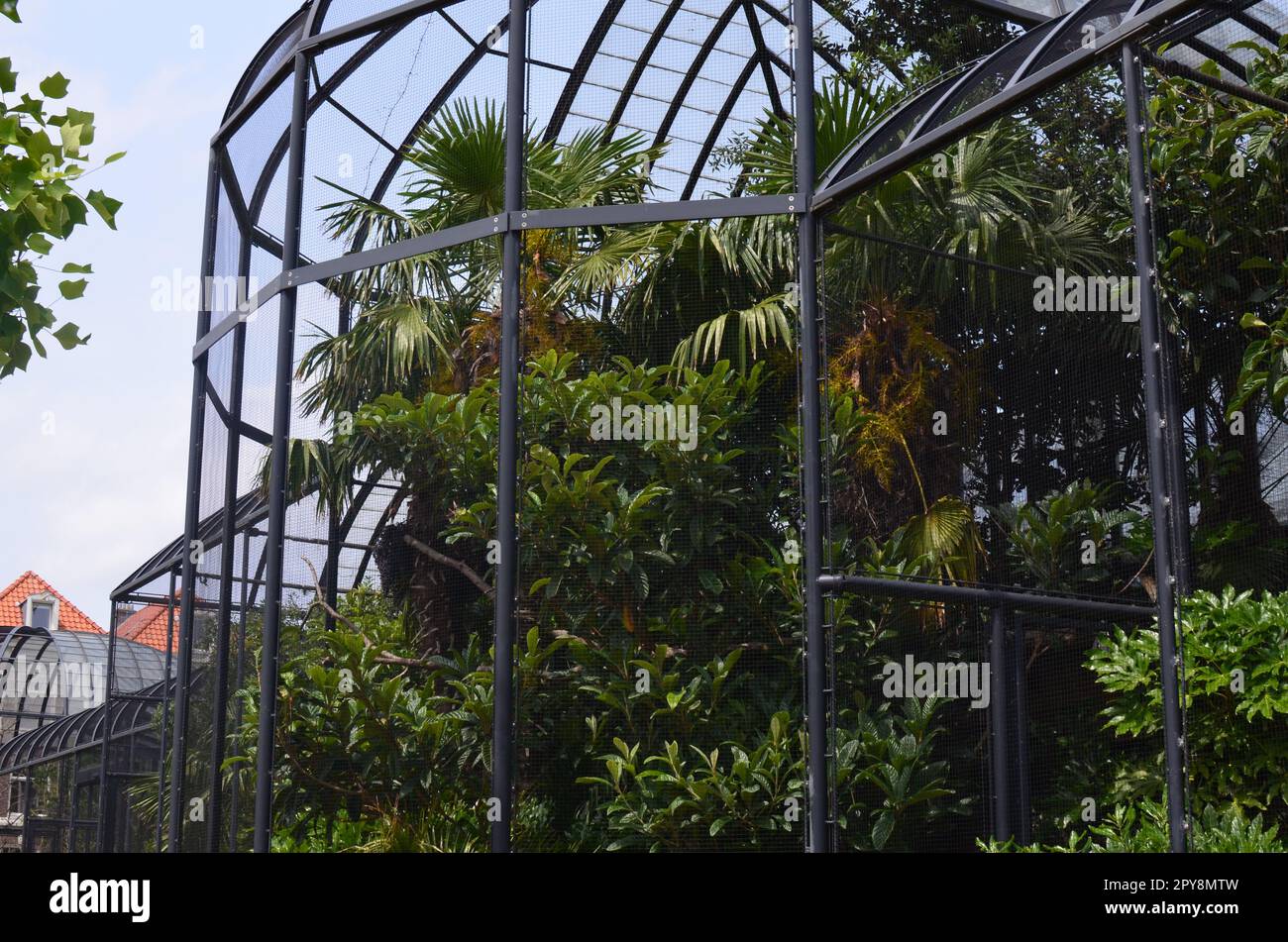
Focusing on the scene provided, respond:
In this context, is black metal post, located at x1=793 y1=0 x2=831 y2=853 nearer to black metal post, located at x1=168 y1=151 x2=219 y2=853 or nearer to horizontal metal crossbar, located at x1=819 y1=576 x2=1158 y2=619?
horizontal metal crossbar, located at x1=819 y1=576 x2=1158 y2=619

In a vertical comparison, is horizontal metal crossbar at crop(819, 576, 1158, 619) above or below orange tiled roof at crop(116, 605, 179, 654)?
below

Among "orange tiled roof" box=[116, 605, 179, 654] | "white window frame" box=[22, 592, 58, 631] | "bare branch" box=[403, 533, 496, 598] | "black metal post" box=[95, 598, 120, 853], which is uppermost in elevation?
"white window frame" box=[22, 592, 58, 631]

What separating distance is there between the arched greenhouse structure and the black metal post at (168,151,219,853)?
1.36 m

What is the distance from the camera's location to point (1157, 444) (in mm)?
4742

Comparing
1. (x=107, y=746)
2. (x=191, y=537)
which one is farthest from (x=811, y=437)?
(x=107, y=746)

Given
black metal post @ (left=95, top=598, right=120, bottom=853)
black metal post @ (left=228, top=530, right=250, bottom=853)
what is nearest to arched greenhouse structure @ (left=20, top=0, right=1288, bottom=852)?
black metal post @ (left=228, top=530, right=250, bottom=853)

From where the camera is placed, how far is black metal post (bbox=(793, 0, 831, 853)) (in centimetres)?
545

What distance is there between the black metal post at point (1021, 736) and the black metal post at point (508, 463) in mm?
2010

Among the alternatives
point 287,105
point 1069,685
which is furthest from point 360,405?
point 1069,685

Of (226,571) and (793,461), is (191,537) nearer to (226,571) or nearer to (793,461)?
(226,571)

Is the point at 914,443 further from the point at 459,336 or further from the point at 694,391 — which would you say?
the point at 459,336

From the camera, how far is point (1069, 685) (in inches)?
219

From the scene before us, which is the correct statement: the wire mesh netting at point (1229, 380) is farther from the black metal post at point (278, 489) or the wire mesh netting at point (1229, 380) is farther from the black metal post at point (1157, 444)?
the black metal post at point (278, 489)
